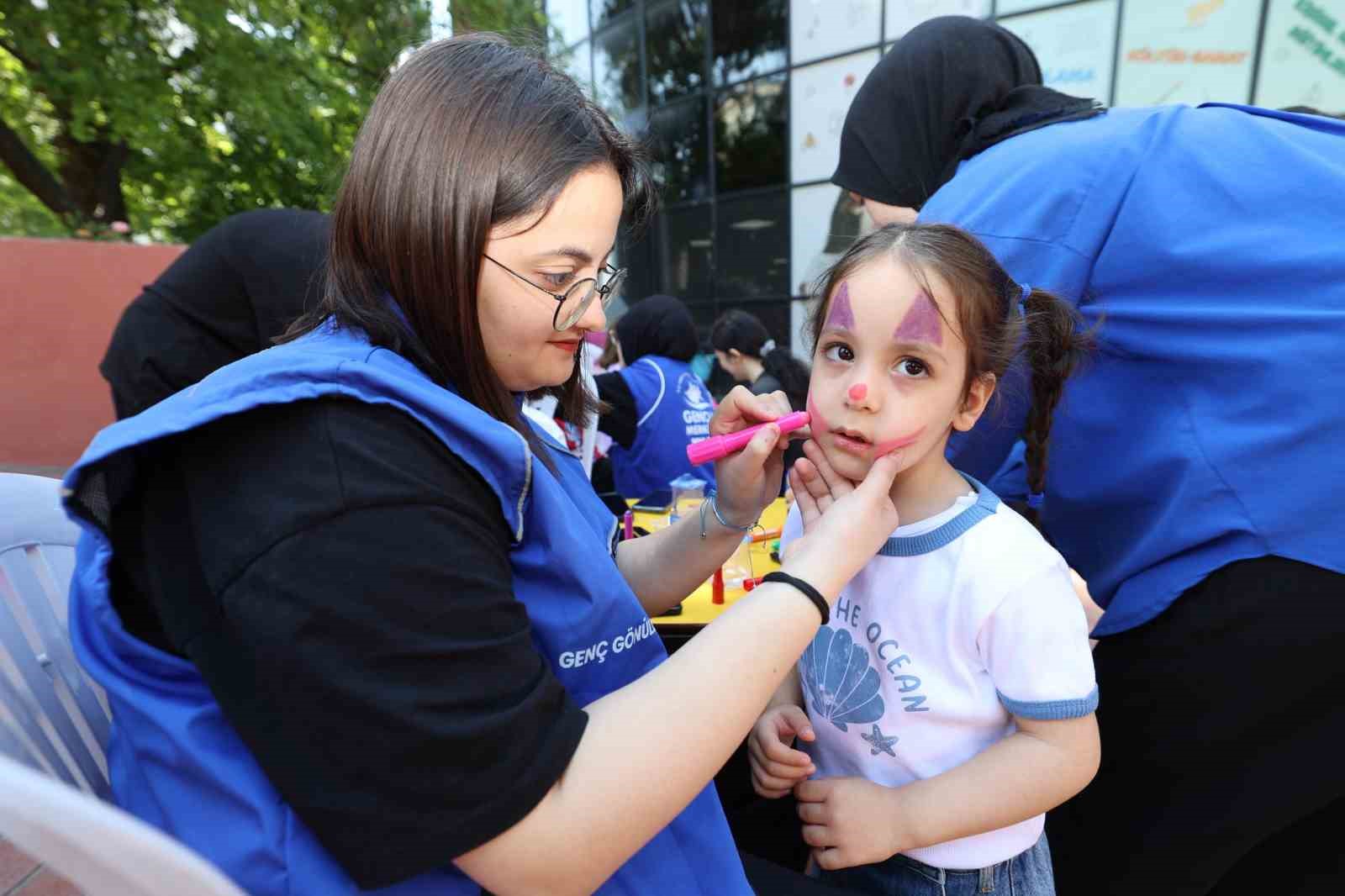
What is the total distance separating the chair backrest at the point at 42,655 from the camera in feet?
2.93

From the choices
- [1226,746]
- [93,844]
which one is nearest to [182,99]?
[93,844]

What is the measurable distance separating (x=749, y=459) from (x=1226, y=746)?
0.82 meters

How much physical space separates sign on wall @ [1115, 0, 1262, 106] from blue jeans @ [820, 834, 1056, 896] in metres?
7.09

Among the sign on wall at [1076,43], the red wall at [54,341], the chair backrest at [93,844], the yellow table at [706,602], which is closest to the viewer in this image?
the chair backrest at [93,844]

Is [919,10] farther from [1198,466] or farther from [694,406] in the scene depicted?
[1198,466]

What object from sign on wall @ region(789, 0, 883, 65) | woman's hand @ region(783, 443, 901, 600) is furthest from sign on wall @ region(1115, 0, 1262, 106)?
woman's hand @ region(783, 443, 901, 600)

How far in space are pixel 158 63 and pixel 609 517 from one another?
24.9ft

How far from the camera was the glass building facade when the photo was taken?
20.2ft

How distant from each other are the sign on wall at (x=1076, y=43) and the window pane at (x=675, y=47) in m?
4.12

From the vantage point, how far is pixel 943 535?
108cm

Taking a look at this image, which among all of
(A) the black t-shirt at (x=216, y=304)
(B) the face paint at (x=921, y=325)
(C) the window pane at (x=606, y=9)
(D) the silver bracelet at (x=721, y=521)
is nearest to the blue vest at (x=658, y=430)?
(A) the black t-shirt at (x=216, y=304)

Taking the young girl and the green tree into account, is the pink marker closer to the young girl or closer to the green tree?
the young girl

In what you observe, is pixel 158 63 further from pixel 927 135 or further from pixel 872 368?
pixel 872 368

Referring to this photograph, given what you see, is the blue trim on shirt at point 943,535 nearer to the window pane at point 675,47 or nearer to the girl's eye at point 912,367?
the girl's eye at point 912,367
